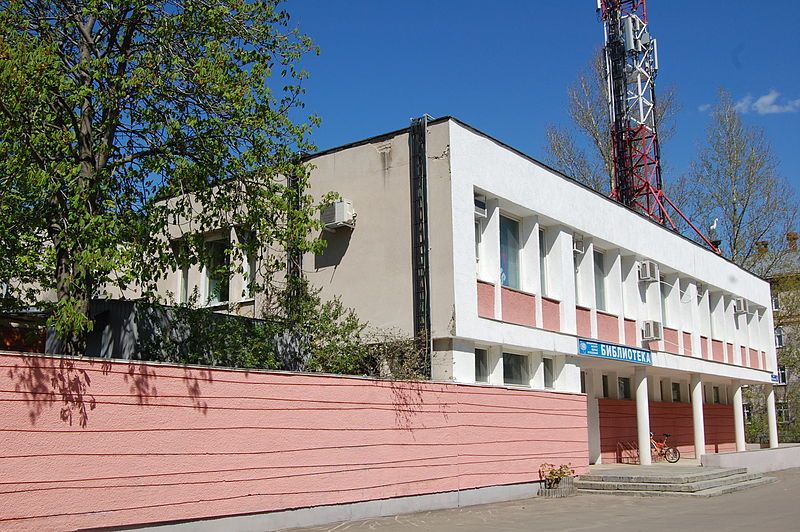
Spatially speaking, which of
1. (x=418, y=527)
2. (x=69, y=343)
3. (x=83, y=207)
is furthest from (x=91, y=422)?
(x=418, y=527)

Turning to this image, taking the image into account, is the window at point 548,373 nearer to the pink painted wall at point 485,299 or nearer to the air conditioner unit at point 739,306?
the pink painted wall at point 485,299

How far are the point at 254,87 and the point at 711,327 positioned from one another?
21.7 m

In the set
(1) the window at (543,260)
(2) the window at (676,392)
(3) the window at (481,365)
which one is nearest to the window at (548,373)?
(1) the window at (543,260)

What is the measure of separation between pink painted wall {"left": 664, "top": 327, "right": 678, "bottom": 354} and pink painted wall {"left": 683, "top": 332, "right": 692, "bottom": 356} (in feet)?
2.23

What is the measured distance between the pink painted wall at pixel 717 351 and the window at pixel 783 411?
22.1 meters

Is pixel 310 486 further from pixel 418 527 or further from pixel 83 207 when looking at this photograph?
pixel 83 207

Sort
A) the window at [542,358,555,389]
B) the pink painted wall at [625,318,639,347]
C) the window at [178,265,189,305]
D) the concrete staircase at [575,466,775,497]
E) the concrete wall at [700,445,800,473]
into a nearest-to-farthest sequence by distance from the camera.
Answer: the concrete staircase at [575,466,775,497]
the window at [542,358,555,389]
the window at [178,265,189,305]
the concrete wall at [700,445,800,473]
the pink painted wall at [625,318,639,347]

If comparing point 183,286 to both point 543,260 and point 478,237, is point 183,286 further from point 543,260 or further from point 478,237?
point 543,260

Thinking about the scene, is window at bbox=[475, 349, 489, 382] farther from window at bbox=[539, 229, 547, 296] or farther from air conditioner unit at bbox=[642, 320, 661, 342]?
air conditioner unit at bbox=[642, 320, 661, 342]

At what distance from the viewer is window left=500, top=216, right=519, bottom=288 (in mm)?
17734

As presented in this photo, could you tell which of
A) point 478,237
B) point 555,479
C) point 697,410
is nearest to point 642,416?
point 697,410

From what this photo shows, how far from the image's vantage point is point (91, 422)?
29.8 ft

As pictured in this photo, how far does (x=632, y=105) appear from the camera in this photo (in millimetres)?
34625

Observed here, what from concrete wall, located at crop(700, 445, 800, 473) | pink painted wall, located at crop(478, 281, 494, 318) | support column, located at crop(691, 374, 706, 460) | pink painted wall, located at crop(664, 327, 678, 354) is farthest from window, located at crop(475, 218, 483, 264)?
support column, located at crop(691, 374, 706, 460)
